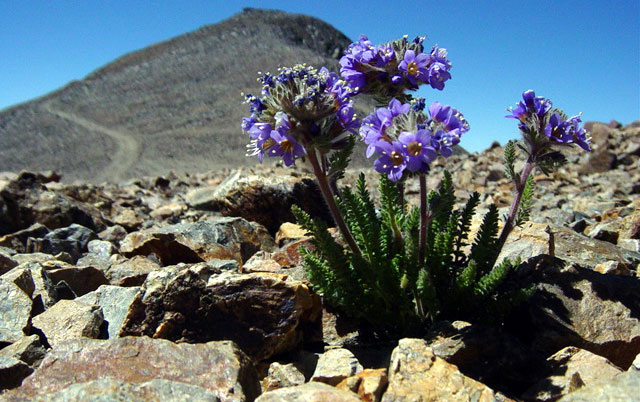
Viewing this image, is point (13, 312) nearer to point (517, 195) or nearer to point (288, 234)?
point (288, 234)

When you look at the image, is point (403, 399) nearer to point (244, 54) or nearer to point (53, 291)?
point (53, 291)

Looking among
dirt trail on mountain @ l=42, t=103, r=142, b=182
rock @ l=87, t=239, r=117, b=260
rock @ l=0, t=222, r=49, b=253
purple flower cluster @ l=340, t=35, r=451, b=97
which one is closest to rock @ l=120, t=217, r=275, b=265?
rock @ l=87, t=239, r=117, b=260

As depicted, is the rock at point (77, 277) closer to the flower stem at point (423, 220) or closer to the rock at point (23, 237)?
the rock at point (23, 237)

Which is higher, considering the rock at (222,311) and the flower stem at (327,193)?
the flower stem at (327,193)

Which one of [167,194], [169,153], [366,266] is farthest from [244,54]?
[366,266]

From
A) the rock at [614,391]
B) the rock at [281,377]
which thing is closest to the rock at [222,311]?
the rock at [281,377]

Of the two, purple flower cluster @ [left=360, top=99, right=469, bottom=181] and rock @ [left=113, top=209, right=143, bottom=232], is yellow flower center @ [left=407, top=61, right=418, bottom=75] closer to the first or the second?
purple flower cluster @ [left=360, top=99, right=469, bottom=181]
